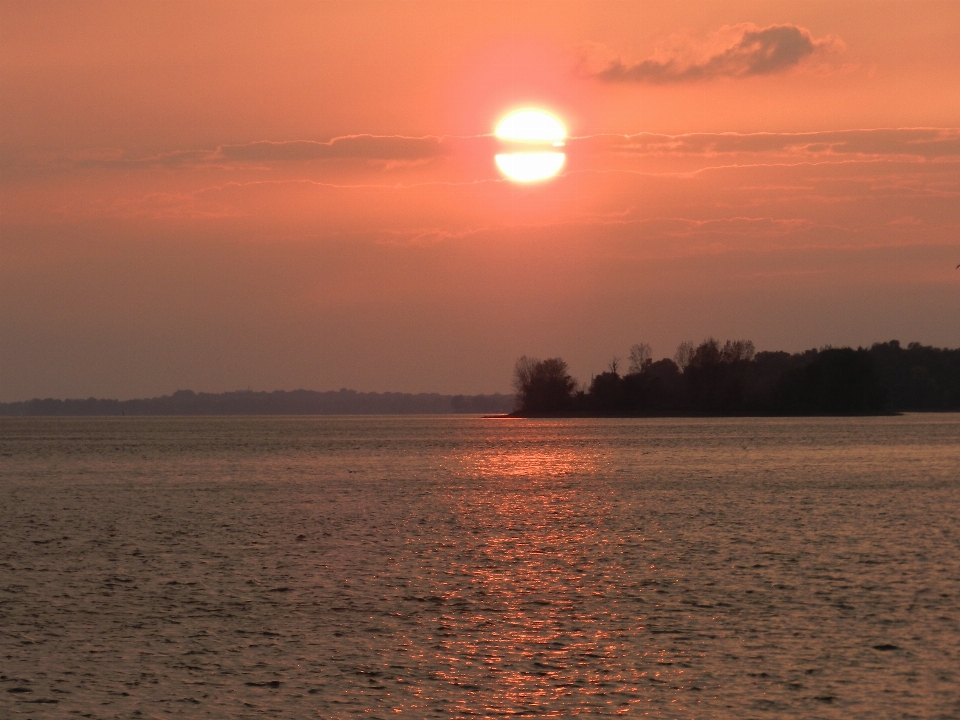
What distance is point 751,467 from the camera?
10325 cm

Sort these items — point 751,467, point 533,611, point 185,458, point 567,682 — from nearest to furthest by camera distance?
point 567,682 → point 533,611 → point 751,467 → point 185,458

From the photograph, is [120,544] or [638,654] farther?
[120,544]

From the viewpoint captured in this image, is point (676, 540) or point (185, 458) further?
point (185, 458)

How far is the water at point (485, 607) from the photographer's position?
2144 centimetres

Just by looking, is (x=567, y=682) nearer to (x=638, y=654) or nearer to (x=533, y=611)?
(x=638, y=654)

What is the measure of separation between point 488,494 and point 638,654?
50.3 metres

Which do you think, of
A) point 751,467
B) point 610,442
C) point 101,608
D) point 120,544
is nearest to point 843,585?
point 101,608

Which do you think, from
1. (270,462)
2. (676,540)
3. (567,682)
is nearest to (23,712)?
(567,682)

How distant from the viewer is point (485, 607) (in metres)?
30.0

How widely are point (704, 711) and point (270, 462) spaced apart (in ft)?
352

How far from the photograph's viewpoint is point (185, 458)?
135m

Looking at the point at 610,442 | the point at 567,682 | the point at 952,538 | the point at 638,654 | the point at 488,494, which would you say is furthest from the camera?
the point at 610,442

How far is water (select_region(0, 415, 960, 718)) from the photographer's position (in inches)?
844

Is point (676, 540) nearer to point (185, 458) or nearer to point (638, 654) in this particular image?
point (638, 654)
